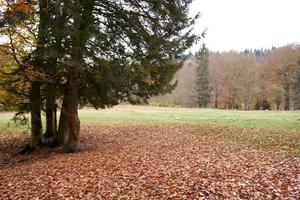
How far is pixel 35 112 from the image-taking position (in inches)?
637

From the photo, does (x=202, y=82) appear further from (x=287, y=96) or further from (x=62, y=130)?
(x=62, y=130)

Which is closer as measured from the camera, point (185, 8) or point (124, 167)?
point (124, 167)

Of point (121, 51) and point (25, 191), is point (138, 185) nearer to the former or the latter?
point (25, 191)

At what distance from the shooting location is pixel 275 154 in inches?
486

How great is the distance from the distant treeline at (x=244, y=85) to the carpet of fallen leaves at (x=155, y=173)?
5004 cm

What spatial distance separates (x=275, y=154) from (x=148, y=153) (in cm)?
455

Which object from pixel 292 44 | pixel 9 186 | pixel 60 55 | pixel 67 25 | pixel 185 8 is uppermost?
pixel 292 44

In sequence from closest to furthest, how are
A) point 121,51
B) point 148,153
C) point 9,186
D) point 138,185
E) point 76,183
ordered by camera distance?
point 138,185
point 76,183
point 9,186
point 148,153
point 121,51

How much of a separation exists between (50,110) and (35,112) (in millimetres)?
1806

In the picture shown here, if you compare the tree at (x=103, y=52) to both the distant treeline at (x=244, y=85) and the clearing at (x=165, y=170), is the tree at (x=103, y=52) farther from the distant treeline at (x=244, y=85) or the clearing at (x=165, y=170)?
the distant treeline at (x=244, y=85)

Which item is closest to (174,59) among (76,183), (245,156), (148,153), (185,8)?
(185,8)

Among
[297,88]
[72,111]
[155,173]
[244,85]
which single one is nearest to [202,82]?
[244,85]

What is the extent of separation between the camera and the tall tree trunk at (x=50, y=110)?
1540cm

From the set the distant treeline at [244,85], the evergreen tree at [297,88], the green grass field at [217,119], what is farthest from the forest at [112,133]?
the distant treeline at [244,85]
